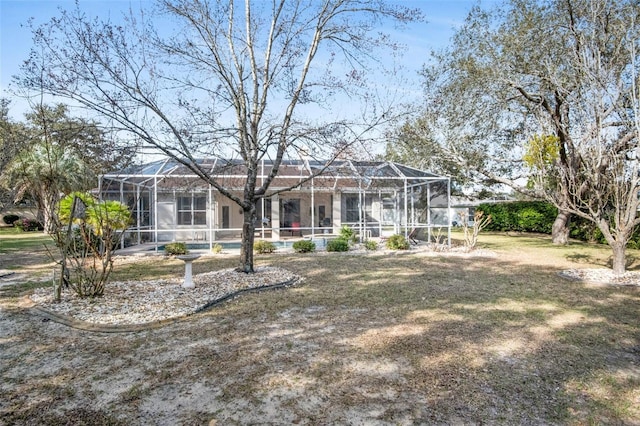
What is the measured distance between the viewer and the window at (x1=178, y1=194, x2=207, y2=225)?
18.1m

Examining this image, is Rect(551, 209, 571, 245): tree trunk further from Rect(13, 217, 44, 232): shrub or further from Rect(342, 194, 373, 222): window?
Rect(13, 217, 44, 232): shrub

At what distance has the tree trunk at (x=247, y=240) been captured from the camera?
28.9ft

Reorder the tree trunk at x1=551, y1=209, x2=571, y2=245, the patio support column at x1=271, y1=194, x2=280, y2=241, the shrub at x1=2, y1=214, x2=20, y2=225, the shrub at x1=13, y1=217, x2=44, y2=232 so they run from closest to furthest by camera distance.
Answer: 1. the tree trunk at x1=551, y1=209, x2=571, y2=245
2. the patio support column at x1=271, y1=194, x2=280, y2=241
3. the shrub at x1=13, y1=217, x2=44, y2=232
4. the shrub at x1=2, y1=214, x2=20, y2=225

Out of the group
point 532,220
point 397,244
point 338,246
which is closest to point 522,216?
point 532,220

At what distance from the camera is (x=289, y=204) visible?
20.1m

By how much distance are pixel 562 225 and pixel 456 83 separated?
29.1 ft

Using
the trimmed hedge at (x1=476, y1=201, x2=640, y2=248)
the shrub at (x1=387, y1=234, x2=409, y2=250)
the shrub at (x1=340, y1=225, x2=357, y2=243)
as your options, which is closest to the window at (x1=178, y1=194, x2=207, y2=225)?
the shrub at (x1=340, y1=225, x2=357, y2=243)

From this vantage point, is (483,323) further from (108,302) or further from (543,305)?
(108,302)

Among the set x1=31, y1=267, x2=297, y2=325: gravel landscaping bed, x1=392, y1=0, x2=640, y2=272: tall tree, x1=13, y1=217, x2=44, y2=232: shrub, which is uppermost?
x1=392, y1=0, x2=640, y2=272: tall tree

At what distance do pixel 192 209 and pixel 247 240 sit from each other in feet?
33.1

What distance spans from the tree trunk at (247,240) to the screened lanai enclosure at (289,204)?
5.09m

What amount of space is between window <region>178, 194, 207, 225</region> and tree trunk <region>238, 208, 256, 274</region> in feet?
32.6

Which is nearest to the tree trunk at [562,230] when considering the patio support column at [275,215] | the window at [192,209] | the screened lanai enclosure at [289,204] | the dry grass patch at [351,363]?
the screened lanai enclosure at [289,204]

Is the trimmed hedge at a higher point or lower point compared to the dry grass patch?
higher
